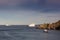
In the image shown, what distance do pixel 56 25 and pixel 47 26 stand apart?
163cm

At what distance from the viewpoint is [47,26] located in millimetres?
27828

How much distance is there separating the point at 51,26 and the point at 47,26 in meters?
0.77

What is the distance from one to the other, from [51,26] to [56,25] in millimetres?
869

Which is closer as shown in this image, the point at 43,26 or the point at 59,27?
the point at 59,27

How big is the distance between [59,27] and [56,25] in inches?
23.2

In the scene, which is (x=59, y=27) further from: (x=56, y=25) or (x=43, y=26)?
(x=43, y=26)

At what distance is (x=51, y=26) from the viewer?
27.4 meters

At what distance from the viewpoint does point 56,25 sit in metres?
27.0

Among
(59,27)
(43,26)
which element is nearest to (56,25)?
(59,27)

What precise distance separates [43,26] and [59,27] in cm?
306

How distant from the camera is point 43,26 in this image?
94.0 ft

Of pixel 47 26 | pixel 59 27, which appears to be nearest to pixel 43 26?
pixel 47 26

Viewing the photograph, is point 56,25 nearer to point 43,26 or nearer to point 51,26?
point 51,26
